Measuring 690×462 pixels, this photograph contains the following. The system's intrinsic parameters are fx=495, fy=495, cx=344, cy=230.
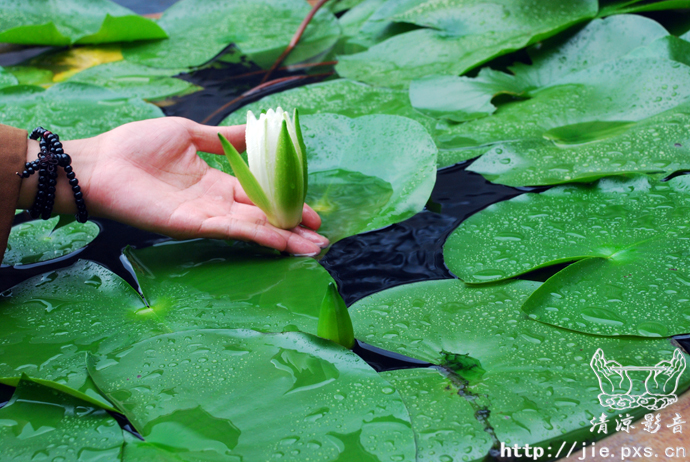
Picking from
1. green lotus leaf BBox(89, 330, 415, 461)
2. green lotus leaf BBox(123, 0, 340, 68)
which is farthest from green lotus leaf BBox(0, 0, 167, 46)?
green lotus leaf BBox(89, 330, 415, 461)

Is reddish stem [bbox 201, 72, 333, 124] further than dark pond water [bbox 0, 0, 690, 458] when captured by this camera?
Yes

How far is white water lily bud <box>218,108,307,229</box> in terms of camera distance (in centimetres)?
96

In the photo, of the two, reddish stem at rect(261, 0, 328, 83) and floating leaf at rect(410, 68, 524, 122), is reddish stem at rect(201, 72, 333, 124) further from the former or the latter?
floating leaf at rect(410, 68, 524, 122)

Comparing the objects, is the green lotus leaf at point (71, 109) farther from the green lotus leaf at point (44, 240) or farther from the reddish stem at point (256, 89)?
the green lotus leaf at point (44, 240)

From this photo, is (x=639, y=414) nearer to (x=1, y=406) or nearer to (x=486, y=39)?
(x=1, y=406)

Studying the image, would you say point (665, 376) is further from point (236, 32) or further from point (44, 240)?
point (236, 32)

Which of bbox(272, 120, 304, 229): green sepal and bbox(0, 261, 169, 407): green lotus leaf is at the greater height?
bbox(272, 120, 304, 229): green sepal

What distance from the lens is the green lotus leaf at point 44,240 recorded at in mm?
1114

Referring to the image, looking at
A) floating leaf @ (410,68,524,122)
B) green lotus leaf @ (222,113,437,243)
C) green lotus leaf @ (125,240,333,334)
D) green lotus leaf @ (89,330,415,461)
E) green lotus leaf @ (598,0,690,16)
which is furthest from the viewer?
green lotus leaf @ (598,0,690,16)

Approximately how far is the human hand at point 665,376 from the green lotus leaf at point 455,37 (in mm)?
1102

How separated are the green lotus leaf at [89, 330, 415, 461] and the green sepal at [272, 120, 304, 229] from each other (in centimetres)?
32

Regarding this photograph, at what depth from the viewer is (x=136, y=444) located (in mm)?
673

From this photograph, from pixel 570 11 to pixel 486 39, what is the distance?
30 cm

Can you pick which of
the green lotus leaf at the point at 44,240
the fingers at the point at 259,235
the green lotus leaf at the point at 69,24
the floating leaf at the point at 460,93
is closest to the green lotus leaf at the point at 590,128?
the floating leaf at the point at 460,93
